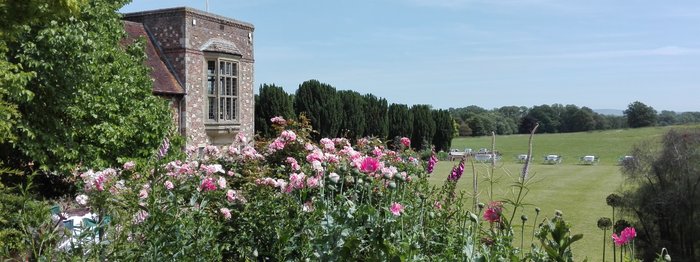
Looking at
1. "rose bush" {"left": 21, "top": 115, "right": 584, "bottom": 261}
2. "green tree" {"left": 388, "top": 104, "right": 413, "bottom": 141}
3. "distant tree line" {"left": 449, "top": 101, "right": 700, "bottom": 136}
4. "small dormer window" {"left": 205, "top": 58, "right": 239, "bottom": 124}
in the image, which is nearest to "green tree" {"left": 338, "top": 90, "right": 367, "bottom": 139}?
"green tree" {"left": 388, "top": 104, "right": 413, "bottom": 141}

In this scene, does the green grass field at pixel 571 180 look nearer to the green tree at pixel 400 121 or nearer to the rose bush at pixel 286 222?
the rose bush at pixel 286 222

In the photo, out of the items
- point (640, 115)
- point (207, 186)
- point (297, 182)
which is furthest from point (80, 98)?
point (640, 115)

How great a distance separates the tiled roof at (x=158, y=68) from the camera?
15762mm

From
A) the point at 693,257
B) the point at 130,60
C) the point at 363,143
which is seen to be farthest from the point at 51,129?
the point at 693,257

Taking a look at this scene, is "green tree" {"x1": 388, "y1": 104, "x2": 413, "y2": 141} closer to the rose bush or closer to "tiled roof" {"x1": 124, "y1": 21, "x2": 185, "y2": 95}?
"tiled roof" {"x1": 124, "y1": 21, "x2": 185, "y2": 95}

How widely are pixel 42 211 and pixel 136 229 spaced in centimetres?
44

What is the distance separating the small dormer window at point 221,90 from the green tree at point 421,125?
65.1 feet

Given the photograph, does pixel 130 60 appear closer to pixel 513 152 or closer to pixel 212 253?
pixel 212 253

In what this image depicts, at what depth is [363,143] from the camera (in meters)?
6.48

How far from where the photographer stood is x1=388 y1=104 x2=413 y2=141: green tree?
35406mm

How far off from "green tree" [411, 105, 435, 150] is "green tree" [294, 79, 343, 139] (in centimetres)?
785

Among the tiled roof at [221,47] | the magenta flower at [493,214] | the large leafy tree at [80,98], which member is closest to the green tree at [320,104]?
the tiled roof at [221,47]

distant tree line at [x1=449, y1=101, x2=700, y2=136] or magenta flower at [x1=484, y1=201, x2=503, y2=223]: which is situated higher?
distant tree line at [x1=449, y1=101, x2=700, y2=136]

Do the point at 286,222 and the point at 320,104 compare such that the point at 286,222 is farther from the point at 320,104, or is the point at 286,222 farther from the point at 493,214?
the point at 320,104
